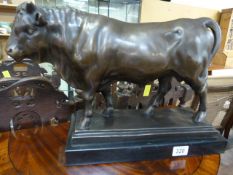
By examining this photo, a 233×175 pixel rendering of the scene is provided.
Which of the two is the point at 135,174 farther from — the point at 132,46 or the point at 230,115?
the point at 230,115

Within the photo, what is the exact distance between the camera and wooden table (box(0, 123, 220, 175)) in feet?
1.77

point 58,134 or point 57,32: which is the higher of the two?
point 57,32

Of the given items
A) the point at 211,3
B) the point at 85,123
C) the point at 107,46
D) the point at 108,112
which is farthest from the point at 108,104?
the point at 211,3

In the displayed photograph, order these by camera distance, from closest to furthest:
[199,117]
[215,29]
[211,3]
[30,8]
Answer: [30,8] → [215,29] → [199,117] → [211,3]

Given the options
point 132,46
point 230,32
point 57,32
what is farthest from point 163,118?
point 230,32

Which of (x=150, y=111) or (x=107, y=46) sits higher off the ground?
(x=107, y=46)

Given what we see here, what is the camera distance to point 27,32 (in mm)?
478

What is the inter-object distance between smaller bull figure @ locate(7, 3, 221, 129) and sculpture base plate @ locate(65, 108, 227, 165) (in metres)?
0.06

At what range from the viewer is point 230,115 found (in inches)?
40.4

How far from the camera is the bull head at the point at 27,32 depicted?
0.47 metres

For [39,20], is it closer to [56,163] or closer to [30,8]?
[30,8]

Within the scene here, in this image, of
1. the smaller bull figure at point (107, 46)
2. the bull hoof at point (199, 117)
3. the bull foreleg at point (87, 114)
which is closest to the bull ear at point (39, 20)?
the smaller bull figure at point (107, 46)

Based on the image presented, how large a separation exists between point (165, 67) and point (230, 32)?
198 cm

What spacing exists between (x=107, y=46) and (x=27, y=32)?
203mm
